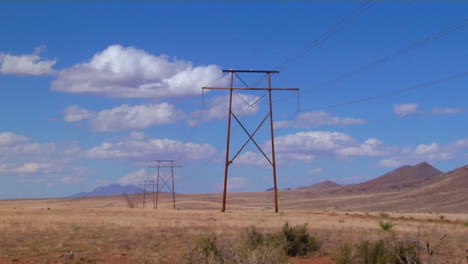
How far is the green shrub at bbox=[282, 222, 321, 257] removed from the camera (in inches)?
987

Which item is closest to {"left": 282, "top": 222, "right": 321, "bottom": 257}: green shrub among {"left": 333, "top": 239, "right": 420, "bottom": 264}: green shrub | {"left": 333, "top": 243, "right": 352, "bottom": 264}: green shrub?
{"left": 333, "top": 243, "right": 352, "bottom": 264}: green shrub

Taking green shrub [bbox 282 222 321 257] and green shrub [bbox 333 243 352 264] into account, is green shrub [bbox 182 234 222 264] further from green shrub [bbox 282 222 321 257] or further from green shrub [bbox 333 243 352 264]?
green shrub [bbox 282 222 321 257]

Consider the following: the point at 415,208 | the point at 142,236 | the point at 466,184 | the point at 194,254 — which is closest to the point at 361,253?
the point at 194,254

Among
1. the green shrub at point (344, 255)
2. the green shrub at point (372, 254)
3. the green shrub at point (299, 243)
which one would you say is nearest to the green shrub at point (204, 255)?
the green shrub at point (344, 255)

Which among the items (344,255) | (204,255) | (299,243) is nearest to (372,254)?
(344,255)

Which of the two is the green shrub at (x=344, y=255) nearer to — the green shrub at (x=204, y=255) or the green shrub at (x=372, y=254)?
the green shrub at (x=372, y=254)

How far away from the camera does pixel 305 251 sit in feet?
83.2

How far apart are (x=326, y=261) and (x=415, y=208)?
110741 millimetres

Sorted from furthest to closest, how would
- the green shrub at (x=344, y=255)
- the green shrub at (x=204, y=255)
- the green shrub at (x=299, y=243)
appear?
the green shrub at (x=299, y=243)
the green shrub at (x=344, y=255)
the green shrub at (x=204, y=255)

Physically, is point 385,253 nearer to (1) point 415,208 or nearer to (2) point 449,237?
(2) point 449,237

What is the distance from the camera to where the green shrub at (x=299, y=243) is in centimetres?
2508

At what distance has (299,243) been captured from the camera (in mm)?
25484

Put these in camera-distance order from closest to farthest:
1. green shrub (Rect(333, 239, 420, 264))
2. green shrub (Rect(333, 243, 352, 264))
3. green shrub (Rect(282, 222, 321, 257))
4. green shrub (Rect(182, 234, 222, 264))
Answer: green shrub (Rect(182, 234, 222, 264)), green shrub (Rect(333, 239, 420, 264)), green shrub (Rect(333, 243, 352, 264)), green shrub (Rect(282, 222, 321, 257))

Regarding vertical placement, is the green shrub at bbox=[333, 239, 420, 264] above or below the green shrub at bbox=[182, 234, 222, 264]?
below
